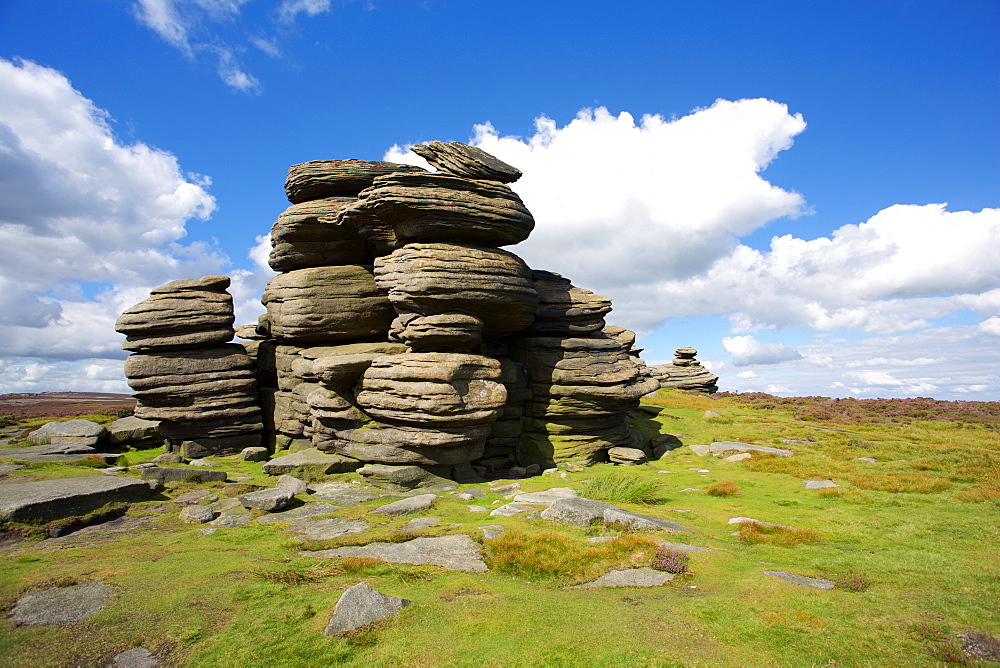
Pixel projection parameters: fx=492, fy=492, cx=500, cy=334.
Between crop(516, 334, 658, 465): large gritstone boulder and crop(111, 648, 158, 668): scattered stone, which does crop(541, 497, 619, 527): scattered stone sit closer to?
crop(111, 648, 158, 668): scattered stone

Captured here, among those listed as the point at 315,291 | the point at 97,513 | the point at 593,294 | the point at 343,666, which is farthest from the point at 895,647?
the point at 315,291

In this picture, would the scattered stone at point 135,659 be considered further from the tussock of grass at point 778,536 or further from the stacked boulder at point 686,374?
the stacked boulder at point 686,374

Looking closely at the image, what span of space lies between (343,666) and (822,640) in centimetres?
617

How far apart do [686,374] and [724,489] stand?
48.9 m

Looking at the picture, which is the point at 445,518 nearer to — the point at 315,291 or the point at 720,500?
the point at 720,500

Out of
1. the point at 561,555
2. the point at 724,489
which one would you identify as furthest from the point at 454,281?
the point at 561,555

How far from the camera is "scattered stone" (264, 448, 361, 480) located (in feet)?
66.1

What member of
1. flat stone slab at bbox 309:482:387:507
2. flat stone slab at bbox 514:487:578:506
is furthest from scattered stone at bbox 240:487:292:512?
flat stone slab at bbox 514:487:578:506

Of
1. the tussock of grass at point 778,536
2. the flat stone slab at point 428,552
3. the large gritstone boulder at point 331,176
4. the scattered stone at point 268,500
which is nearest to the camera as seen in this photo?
the flat stone slab at point 428,552

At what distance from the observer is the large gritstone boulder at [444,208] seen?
21.8m

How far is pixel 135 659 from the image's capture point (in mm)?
6035

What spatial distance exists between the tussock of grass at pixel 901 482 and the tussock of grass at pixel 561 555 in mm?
11756

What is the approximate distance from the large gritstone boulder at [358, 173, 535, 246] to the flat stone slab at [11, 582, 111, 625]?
17031 millimetres

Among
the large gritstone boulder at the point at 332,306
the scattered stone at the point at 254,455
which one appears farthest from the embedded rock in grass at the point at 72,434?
the large gritstone boulder at the point at 332,306
